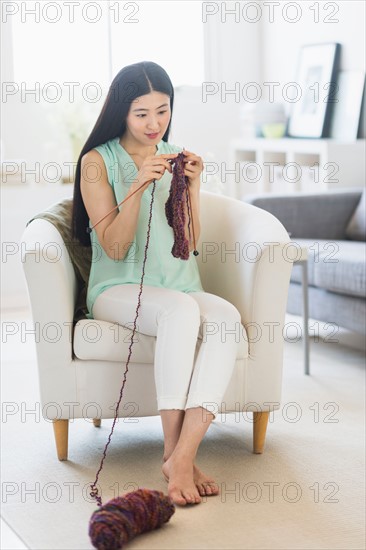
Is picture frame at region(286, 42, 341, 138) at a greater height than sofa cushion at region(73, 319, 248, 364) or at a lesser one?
greater

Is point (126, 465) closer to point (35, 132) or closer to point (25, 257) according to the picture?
point (25, 257)

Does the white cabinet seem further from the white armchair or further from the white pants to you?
the white pants

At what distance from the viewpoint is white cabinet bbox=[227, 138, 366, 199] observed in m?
4.62

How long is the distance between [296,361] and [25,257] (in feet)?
5.05

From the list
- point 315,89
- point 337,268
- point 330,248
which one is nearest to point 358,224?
point 330,248

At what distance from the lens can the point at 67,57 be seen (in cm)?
533

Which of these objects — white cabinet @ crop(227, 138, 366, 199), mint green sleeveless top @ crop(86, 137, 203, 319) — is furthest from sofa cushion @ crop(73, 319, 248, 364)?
white cabinet @ crop(227, 138, 366, 199)

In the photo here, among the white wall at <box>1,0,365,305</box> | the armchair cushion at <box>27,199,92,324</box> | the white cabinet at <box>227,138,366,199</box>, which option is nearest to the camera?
the armchair cushion at <box>27,199,92,324</box>

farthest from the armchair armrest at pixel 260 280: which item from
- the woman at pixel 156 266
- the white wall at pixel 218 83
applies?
the white wall at pixel 218 83

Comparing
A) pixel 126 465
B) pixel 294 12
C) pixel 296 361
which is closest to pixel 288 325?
pixel 296 361

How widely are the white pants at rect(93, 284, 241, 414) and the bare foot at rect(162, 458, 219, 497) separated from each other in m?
0.18

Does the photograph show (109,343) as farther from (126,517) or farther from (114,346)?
(126,517)

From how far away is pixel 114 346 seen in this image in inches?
101

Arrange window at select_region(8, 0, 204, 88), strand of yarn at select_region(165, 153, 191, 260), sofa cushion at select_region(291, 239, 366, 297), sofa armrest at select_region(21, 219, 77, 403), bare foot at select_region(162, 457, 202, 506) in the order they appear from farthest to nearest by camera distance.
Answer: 1. window at select_region(8, 0, 204, 88)
2. sofa cushion at select_region(291, 239, 366, 297)
3. strand of yarn at select_region(165, 153, 191, 260)
4. sofa armrest at select_region(21, 219, 77, 403)
5. bare foot at select_region(162, 457, 202, 506)
